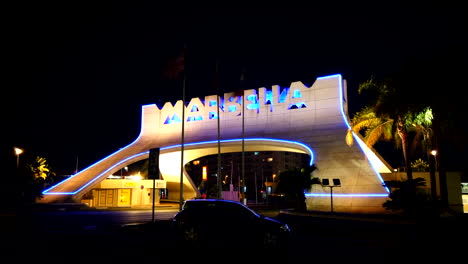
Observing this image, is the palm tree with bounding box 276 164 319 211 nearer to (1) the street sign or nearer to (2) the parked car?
(1) the street sign

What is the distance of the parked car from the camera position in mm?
11781

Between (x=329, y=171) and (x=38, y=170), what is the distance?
33.0m

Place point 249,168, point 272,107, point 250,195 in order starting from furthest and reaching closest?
point 249,168 → point 250,195 → point 272,107

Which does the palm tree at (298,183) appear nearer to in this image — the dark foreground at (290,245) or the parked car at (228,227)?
the dark foreground at (290,245)

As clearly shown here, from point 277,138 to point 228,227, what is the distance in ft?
84.8

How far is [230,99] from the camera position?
141 feet

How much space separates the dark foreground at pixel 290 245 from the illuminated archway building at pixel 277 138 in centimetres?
1222

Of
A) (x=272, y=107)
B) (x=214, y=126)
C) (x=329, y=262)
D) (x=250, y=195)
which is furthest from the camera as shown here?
(x=250, y=195)

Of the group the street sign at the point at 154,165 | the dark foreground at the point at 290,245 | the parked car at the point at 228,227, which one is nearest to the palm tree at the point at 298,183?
the dark foreground at the point at 290,245

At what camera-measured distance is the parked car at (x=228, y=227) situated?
11.8 meters

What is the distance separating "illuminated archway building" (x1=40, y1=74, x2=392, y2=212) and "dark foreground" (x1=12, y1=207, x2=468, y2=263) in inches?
481

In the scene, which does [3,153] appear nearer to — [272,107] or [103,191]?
[103,191]

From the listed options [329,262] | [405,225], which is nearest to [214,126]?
[405,225]

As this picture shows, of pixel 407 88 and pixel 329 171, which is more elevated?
pixel 407 88
